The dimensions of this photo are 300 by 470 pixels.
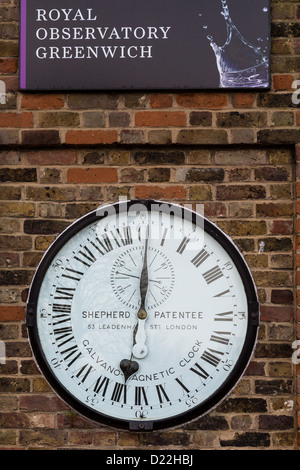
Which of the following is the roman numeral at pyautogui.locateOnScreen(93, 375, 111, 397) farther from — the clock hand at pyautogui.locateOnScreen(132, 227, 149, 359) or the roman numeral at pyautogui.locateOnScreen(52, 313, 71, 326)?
the roman numeral at pyautogui.locateOnScreen(52, 313, 71, 326)

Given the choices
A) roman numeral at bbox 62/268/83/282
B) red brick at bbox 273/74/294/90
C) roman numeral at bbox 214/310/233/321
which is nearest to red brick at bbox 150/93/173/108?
red brick at bbox 273/74/294/90

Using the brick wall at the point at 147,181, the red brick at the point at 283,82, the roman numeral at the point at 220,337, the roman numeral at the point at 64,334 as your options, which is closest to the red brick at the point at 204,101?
the brick wall at the point at 147,181

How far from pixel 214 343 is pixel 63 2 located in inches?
63.3

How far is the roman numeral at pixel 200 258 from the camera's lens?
9.85ft

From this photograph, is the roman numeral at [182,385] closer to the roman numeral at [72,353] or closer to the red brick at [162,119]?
the roman numeral at [72,353]

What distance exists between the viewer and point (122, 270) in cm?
301

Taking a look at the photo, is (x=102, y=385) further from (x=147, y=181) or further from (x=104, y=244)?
(x=147, y=181)

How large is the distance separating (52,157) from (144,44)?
24.7 inches

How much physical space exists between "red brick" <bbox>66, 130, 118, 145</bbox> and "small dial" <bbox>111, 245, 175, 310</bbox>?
48cm

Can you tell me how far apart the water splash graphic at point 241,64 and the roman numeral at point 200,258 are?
0.72 m

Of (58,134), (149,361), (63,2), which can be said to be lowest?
(149,361)

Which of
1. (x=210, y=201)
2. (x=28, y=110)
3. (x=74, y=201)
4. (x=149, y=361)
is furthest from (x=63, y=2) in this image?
(x=149, y=361)

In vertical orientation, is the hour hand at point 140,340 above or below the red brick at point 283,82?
below

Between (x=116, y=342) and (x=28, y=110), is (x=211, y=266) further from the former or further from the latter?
(x=28, y=110)
